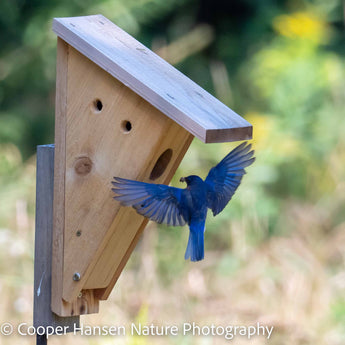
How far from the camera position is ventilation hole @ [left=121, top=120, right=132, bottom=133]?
6.28 ft

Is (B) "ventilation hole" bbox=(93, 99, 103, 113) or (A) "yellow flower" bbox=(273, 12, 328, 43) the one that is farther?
(A) "yellow flower" bbox=(273, 12, 328, 43)

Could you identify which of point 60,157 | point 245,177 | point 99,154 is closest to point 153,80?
point 99,154

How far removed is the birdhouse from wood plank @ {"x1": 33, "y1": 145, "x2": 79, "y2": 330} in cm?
4

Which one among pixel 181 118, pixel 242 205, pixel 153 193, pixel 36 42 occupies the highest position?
pixel 181 118

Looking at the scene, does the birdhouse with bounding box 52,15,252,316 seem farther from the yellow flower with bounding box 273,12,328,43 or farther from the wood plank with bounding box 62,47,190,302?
the yellow flower with bounding box 273,12,328,43

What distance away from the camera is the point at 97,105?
1.98m

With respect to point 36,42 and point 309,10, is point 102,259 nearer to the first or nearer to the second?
point 36,42

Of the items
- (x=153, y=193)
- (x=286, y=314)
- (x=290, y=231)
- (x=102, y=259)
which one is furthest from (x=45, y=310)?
(x=290, y=231)

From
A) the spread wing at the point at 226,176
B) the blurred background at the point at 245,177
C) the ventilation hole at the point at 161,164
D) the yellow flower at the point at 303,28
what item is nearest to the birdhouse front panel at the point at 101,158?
the ventilation hole at the point at 161,164

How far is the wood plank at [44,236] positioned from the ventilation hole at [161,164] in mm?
331

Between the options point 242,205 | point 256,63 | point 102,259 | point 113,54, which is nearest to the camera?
point 113,54

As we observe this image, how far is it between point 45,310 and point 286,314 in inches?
85.2

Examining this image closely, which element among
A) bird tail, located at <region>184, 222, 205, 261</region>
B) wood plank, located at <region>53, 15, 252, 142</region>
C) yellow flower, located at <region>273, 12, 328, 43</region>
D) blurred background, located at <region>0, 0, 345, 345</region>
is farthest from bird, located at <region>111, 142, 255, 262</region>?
yellow flower, located at <region>273, 12, 328, 43</region>

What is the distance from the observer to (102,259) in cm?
204
